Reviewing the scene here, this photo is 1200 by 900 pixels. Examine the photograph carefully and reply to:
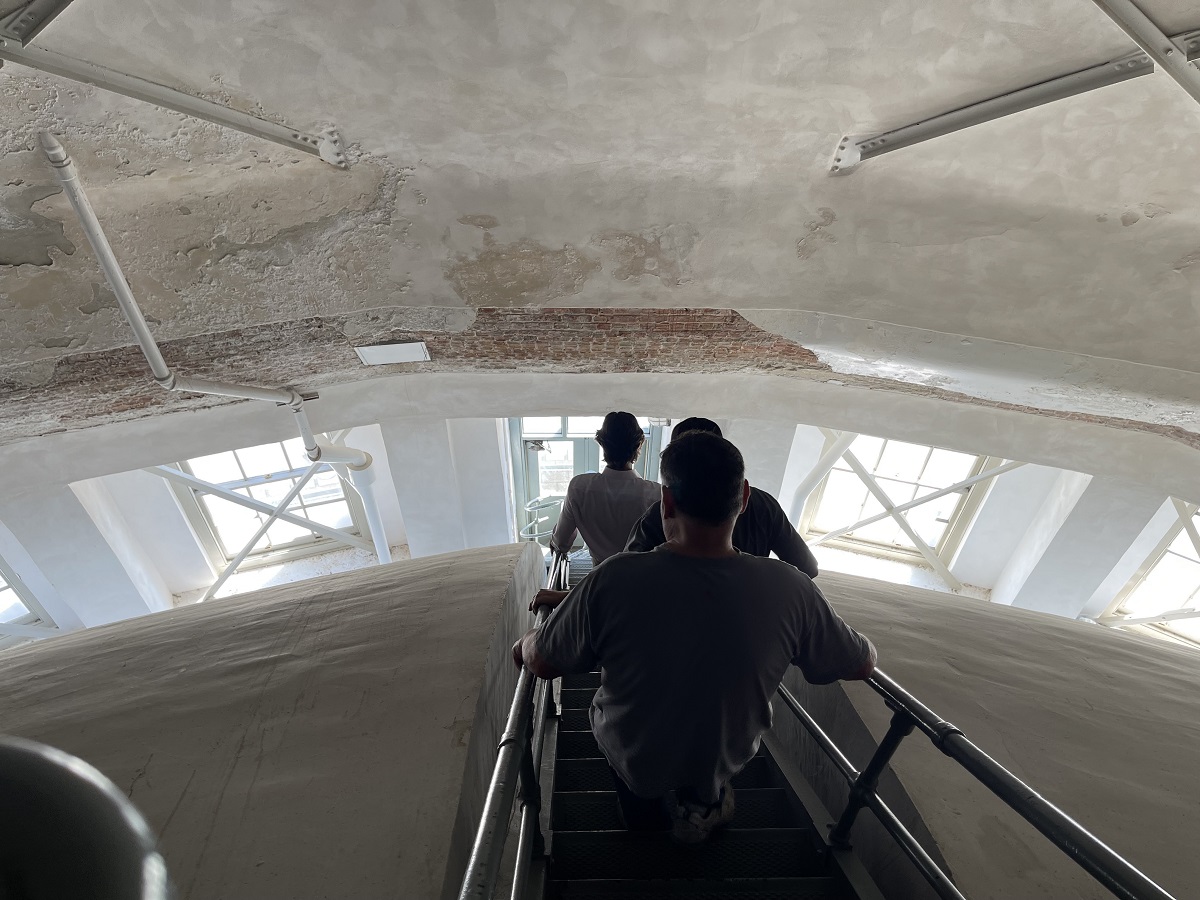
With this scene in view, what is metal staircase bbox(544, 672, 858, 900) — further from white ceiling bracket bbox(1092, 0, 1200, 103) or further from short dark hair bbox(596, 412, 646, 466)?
white ceiling bracket bbox(1092, 0, 1200, 103)

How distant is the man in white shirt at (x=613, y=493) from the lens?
3137 mm

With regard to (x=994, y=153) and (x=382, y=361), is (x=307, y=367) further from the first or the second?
(x=994, y=153)

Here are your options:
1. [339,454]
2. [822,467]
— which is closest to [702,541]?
[339,454]

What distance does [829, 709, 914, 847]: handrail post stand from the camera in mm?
1571

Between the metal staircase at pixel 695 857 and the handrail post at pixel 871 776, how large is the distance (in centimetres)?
12

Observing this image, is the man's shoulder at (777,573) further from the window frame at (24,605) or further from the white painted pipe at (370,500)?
the window frame at (24,605)

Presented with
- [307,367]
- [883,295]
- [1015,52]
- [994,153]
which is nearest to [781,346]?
[883,295]

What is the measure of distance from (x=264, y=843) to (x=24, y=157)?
10.4 ft

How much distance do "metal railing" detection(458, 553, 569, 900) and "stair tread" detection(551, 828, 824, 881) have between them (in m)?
0.13

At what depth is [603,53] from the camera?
2.72 metres

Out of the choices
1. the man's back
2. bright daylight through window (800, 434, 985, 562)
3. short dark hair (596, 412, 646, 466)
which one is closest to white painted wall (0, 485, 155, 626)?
short dark hair (596, 412, 646, 466)

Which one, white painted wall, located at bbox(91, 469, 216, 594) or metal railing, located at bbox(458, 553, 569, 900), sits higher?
metal railing, located at bbox(458, 553, 569, 900)

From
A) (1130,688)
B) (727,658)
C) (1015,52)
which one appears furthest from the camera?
(1130,688)

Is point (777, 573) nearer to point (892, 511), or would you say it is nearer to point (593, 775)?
point (593, 775)
